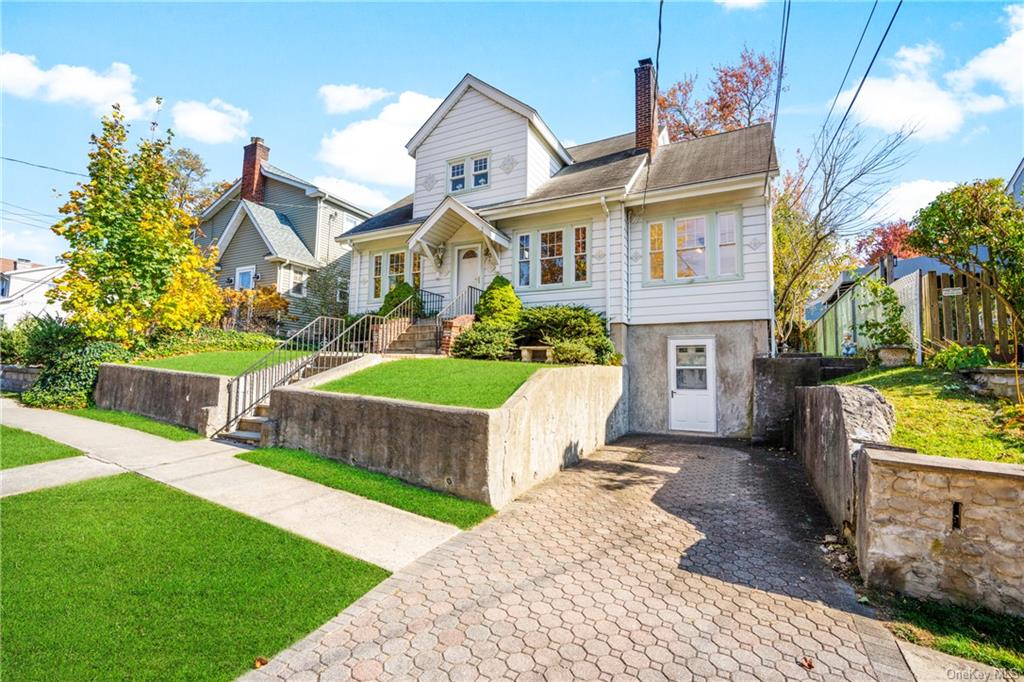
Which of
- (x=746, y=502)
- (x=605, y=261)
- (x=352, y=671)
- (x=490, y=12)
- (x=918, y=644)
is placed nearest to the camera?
(x=352, y=671)

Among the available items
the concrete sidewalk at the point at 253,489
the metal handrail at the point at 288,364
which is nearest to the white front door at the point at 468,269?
the metal handrail at the point at 288,364

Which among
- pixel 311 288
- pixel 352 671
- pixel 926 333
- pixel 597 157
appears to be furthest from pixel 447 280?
pixel 352 671

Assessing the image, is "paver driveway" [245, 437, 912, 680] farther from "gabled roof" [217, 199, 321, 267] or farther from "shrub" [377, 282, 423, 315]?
"gabled roof" [217, 199, 321, 267]

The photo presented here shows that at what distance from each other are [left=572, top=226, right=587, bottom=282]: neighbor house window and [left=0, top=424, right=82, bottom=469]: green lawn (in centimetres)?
1058

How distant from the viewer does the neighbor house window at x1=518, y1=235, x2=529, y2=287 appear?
13.1m

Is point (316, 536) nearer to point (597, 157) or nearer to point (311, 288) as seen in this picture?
point (597, 157)

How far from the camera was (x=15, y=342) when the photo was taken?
1523 centimetres

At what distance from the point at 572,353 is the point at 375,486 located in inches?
221

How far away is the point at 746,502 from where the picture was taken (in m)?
5.77

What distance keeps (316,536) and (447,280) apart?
1060 centimetres

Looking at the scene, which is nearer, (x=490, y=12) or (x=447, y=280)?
(x=490, y=12)

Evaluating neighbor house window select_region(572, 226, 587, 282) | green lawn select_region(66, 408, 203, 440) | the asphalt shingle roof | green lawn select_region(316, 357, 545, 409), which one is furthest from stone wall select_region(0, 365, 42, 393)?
neighbor house window select_region(572, 226, 587, 282)

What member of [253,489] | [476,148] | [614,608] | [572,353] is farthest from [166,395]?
[476,148]

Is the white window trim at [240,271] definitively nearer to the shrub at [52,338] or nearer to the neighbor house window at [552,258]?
the shrub at [52,338]
